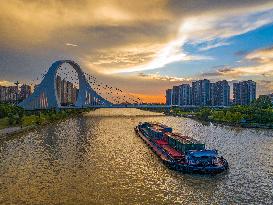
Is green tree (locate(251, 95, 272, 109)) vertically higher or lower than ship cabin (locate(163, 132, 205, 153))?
higher

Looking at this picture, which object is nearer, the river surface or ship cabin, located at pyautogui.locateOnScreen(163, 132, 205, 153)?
the river surface

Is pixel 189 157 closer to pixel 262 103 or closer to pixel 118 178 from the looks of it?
pixel 118 178

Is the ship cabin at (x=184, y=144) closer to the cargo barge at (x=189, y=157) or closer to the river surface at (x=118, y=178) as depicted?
the cargo barge at (x=189, y=157)

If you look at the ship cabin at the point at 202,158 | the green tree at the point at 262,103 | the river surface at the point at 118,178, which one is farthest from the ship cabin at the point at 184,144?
the green tree at the point at 262,103

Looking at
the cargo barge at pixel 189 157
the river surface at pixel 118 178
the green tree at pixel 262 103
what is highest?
the green tree at pixel 262 103

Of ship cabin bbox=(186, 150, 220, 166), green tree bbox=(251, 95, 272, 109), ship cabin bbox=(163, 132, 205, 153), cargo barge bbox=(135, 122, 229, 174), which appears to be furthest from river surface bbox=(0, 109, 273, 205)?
green tree bbox=(251, 95, 272, 109)

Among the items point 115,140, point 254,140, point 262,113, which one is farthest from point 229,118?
point 115,140

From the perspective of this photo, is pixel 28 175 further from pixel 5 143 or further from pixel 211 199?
pixel 5 143

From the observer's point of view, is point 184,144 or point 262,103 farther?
point 262,103

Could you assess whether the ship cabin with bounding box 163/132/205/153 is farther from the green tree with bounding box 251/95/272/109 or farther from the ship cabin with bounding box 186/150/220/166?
the green tree with bounding box 251/95/272/109

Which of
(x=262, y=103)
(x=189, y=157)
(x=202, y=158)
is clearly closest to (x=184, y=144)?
(x=189, y=157)

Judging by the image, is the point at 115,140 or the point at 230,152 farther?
the point at 115,140
